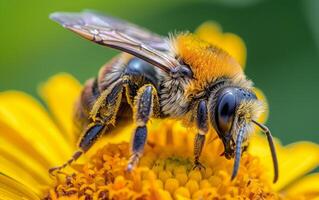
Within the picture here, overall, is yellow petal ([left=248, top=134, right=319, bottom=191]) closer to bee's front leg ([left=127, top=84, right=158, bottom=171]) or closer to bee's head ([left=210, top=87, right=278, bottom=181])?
bee's head ([left=210, top=87, right=278, bottom=181])

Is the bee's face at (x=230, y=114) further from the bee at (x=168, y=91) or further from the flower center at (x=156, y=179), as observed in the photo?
the flower center at (x=156, y=179)

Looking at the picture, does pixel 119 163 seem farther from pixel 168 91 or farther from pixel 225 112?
pixel 225 112

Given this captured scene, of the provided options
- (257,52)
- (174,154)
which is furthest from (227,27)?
(174,154)

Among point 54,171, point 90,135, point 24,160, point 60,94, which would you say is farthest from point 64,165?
point 60,94

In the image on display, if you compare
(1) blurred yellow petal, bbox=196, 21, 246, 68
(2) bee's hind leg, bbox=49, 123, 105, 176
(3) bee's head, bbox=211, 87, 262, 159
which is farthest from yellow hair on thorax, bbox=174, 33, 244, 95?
(1) blurred yellow petal, bbox=196, 21, 246, 68

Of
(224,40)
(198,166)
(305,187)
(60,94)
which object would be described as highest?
(224,40)
